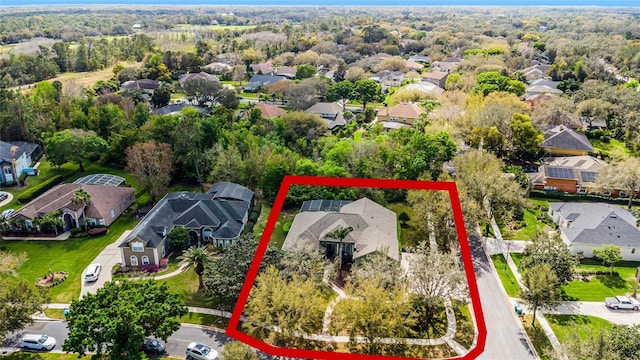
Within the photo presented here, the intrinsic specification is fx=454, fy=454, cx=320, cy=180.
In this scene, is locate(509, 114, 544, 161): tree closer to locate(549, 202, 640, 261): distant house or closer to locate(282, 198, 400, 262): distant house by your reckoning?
locate(549, 202, 640, 261): distant house

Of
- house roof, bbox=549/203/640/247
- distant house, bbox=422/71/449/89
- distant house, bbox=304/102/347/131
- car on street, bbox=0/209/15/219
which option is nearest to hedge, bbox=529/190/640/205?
house roof, bbox=549/203/640/247

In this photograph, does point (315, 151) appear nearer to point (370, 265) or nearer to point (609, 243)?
point (370, 265)

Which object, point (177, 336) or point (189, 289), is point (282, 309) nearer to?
point (177, 336)

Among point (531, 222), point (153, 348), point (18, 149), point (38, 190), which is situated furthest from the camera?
point (18, 149)

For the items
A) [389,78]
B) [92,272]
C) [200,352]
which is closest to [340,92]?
[389,78]

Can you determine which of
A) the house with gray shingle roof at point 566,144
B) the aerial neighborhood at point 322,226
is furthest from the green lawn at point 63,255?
the house with gray shingle roof at point 566,144

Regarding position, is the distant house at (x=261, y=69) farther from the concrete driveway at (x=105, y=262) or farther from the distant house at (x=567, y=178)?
the concrete driveway at (x=105, y=262)
